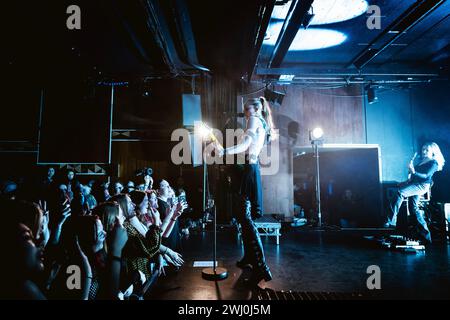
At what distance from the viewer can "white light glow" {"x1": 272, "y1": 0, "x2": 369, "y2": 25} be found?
15.6 ft

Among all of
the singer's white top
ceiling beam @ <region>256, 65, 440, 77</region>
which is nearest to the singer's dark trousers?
the singer's white top

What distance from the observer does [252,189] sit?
2.98 m

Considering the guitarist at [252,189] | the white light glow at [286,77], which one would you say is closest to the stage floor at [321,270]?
the guitarist at [252,189]

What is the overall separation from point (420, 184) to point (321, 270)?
11.7 feet

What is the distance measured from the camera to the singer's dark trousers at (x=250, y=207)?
284 cm

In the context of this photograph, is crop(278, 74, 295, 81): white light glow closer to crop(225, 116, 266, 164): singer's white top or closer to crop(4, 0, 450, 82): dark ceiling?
crop(4, 0, 450, 82): dark ceiling

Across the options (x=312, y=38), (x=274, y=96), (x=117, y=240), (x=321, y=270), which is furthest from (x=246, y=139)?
(x=312, y=38)

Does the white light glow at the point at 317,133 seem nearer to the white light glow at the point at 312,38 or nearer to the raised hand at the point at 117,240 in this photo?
the white light glow at the point at 312,38

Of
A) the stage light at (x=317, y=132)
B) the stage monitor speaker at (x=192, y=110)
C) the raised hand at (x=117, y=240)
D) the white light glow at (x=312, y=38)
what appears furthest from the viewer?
the stage monitor speaker at (x=192, y=110)

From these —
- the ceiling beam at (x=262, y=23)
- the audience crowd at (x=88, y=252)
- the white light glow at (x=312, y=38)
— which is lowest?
the audience crowd at (x=88, y=252)

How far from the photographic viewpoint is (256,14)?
4.57 meters

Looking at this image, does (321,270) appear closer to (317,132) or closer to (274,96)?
(317,132)

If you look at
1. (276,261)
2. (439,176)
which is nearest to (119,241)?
(276,261)
